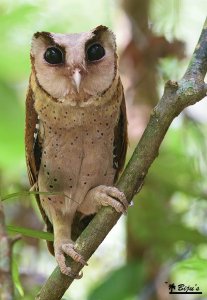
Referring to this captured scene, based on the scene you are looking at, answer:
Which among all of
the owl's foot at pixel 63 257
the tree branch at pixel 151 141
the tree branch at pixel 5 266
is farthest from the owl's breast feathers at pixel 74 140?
the tree branch at pixel 5 266

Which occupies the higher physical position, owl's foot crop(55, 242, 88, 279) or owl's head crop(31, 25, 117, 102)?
owl's head crop(31, 25, 117, 102)

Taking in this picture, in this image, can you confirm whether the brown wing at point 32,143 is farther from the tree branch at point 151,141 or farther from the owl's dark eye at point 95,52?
the tree branch at point 151,141

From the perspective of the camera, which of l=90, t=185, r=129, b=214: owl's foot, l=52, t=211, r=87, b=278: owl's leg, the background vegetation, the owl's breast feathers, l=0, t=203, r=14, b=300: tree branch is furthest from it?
the background vegetation

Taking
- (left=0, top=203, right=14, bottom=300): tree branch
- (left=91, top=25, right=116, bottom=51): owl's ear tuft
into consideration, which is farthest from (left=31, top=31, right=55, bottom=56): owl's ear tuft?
(left=0, top=203, right=14, bottom=300): tree branch

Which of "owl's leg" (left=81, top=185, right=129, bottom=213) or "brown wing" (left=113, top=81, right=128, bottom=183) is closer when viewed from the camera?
"owl's leg" (left=81, top=185, right=129, bottom=213)

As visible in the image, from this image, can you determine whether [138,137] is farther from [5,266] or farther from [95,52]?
[5,266]

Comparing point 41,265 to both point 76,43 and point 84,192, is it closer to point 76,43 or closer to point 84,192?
point 84,192

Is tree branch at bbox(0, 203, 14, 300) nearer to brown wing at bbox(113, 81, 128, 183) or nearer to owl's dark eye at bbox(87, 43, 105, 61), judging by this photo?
owl's dark eye at bbox(87, 43, 105, 61)

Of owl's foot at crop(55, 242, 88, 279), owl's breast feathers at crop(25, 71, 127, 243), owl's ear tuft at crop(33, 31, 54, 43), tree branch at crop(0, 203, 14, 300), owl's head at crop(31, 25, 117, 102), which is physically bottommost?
tree branch at crop(0, 203, 14, 300)
